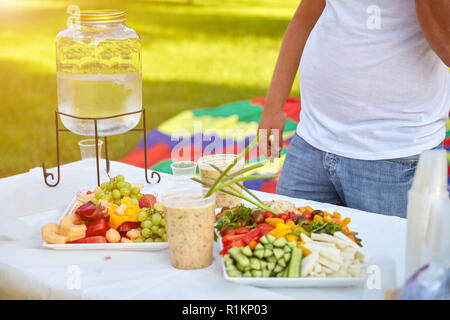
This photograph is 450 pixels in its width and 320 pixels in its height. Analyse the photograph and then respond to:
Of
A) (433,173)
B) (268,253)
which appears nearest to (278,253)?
(268,253)

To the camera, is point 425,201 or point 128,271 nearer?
point 425,201

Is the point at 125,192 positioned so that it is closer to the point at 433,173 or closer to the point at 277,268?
the point at 277,268

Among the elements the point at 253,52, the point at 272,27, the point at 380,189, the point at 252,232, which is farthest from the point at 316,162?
the point at 272,27

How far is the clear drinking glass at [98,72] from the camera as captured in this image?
170cm

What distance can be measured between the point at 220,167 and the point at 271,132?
1.74 feet

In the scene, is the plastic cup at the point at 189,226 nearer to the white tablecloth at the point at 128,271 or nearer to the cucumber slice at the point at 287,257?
the white tablecloth at the point at 128,271

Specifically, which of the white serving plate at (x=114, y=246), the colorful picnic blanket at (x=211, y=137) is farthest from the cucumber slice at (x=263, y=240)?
the colorful picnic blanket at (x=211, y=137)

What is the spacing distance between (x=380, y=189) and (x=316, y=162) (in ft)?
0.71

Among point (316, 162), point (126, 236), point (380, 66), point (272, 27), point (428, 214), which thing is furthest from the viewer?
point (272, 27)

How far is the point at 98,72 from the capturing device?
5.85 ft

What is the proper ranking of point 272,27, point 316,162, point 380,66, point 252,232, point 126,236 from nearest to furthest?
point 252,232 < point 126,236 < point 380,66 < point 316,162 < point 272,27

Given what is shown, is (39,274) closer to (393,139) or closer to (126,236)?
(126,236)

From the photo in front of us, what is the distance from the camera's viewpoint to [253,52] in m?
8.52

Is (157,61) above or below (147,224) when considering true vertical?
below
